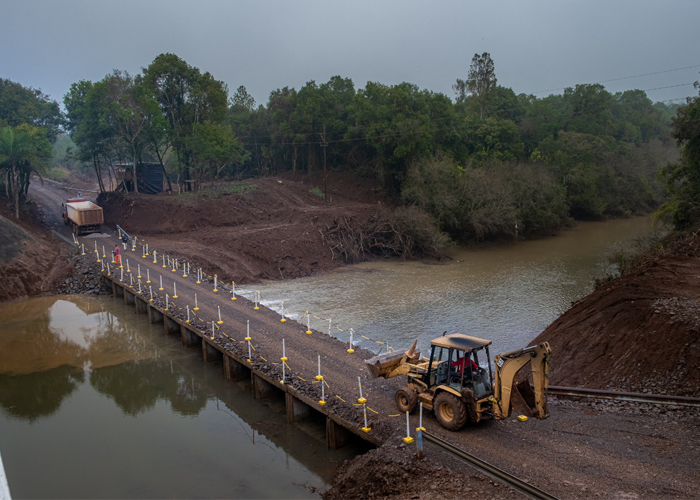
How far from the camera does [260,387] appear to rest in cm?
1791

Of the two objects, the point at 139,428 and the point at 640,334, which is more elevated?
the point at 640,334

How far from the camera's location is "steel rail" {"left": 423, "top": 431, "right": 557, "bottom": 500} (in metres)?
9.80

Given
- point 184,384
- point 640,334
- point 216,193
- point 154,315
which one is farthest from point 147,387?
point 216,193

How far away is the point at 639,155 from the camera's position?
225 ft

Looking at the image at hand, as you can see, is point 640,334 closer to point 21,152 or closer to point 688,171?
point 688,171

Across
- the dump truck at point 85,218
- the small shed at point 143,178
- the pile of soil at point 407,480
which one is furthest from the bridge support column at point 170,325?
the small shed at point 143,178

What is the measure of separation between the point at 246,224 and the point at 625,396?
1411 inches

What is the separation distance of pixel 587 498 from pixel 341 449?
678cm

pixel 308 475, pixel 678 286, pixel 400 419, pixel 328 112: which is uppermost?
pixel 328 112

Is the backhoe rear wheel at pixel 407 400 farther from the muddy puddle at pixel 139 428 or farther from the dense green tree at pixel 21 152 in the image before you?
the dense green tree at pixel 21 152

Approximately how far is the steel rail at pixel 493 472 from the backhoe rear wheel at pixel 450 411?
1.49 ft

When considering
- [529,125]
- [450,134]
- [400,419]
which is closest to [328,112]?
[450,134]

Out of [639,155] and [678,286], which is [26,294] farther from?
[639,155]

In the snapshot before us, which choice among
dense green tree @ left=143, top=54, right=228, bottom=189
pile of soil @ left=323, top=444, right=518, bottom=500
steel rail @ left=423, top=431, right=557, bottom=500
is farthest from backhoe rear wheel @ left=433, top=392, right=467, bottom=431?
dense green tree @ left=143, top=54, right=228, bottom=189
